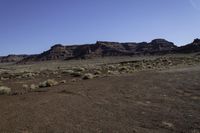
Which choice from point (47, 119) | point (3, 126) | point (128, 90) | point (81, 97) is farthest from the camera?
point (128, 90)

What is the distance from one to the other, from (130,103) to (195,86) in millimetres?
6847

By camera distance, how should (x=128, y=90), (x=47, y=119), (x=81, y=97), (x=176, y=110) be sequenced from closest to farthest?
(x=47, y=119) → (x=176, y=110) → (x=81, y=97) → (x=128, y=90)

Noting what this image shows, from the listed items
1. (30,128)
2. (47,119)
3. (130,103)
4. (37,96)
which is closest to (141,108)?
(130,103)

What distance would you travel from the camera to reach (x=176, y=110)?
13.2 m

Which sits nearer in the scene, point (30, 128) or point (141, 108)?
point (30, 128)

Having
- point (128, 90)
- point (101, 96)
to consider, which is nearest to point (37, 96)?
point (101, 96)

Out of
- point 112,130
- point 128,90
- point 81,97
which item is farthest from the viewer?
point 128,90

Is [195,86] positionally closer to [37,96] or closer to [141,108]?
[141,108]

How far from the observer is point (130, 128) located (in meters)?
10.6

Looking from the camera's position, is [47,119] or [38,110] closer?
[47,119]

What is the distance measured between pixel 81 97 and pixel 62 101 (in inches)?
61.1

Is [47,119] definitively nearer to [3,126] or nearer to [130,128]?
[3,126]

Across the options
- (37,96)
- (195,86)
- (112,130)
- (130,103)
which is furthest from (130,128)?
(195,86)

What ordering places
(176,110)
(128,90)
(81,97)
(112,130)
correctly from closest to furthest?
(112,130)
(176,110)
(81,97)
(128,90)
